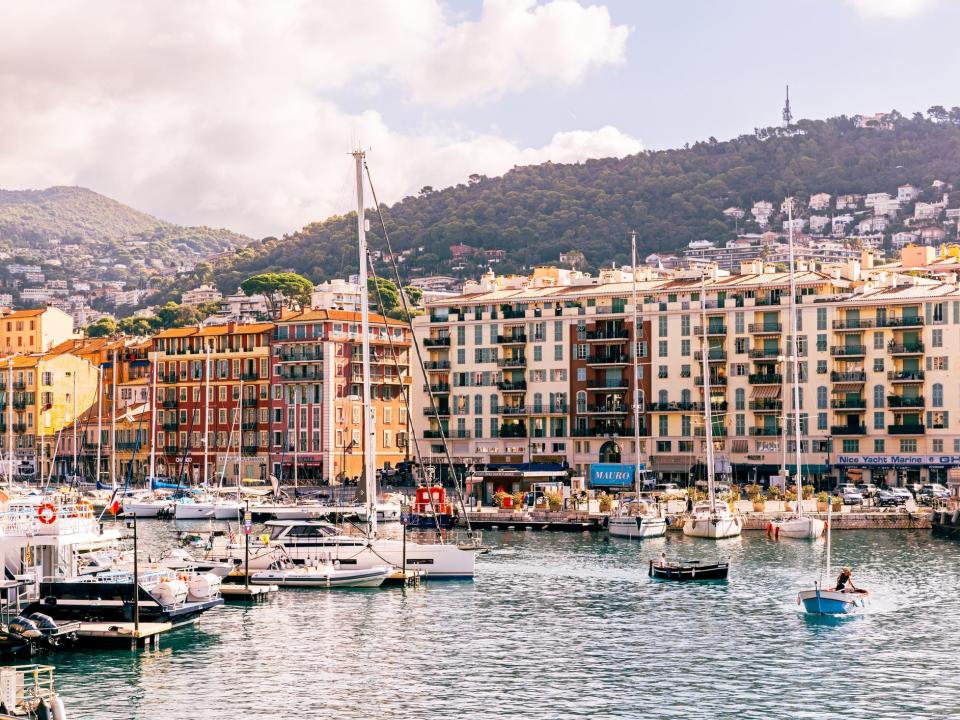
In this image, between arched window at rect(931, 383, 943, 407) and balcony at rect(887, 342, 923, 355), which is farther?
balcony at rect(887, 342, 923, 355)

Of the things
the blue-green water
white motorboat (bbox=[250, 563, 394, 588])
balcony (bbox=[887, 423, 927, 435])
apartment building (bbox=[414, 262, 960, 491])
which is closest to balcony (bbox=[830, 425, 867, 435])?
apartment building (bbox=[414, 262, 960, 491])

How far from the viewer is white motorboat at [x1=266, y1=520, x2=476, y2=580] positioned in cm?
7319

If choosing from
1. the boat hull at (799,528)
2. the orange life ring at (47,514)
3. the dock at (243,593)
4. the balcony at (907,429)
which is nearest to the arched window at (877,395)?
the balcony at (907,429)

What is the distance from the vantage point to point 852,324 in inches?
5236

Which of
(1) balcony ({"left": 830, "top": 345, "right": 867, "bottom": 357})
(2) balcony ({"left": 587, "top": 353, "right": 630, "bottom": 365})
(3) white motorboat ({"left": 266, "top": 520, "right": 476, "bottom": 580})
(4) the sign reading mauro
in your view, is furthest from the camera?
(2) balcony ({"left": 587, "top": 353, "right": 630, "bottom": 365})

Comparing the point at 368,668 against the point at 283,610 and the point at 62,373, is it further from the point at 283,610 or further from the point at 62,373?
the point at 62,373

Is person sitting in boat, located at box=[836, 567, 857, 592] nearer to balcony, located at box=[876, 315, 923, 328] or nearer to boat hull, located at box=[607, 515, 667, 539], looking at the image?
boat hull, located at box=[607, 515, 667, 539]

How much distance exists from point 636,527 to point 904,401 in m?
41.7

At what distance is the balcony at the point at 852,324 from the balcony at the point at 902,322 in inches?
35.5

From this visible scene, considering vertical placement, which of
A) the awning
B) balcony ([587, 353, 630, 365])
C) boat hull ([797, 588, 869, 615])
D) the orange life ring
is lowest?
boat hull ([797, 588, 869, 615])

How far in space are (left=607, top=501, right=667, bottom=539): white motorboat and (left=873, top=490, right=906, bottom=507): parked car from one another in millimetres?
21348

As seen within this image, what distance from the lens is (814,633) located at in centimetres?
5988

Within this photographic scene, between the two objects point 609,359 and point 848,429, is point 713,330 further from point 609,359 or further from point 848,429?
point 848,429

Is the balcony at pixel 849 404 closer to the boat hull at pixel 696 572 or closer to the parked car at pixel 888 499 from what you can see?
the parked car at pixel 888 499
